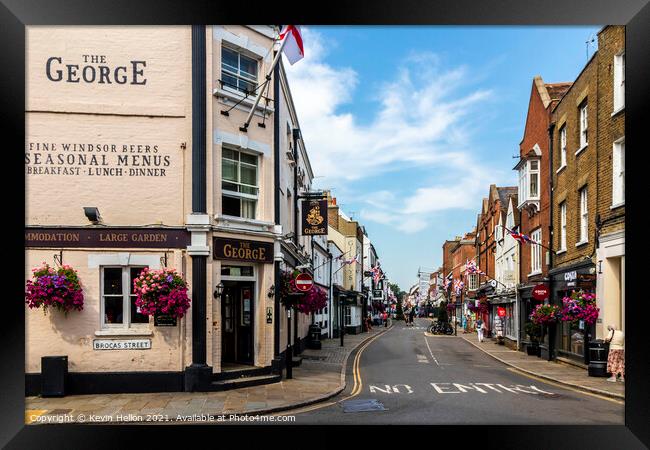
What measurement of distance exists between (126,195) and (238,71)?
15.2ft

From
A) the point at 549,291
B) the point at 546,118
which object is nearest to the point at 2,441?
the point at 549,291

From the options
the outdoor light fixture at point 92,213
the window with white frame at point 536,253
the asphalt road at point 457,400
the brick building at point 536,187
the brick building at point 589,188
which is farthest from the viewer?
the window with white frame at point 536,253

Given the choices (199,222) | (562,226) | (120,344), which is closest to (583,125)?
(562,226)

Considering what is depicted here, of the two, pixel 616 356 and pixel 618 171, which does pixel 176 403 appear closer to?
pixel 616 356

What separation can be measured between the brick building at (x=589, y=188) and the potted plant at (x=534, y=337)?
1853 mm

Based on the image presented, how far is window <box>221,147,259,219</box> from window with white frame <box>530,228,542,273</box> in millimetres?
15903

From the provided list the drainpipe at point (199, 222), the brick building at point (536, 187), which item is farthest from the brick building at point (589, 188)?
the drainpipe at point (199, 222)

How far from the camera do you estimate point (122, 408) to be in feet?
37.8

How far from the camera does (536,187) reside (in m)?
26.5

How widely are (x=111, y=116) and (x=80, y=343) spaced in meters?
5.52

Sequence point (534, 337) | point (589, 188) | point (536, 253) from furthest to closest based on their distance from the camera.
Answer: point (536, 253)
point (534, 337)
point (589, 188)

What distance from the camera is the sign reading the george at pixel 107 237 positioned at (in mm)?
13312

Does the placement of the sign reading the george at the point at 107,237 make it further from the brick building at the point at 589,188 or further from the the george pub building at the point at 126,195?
the brick building at the point at 589,188
